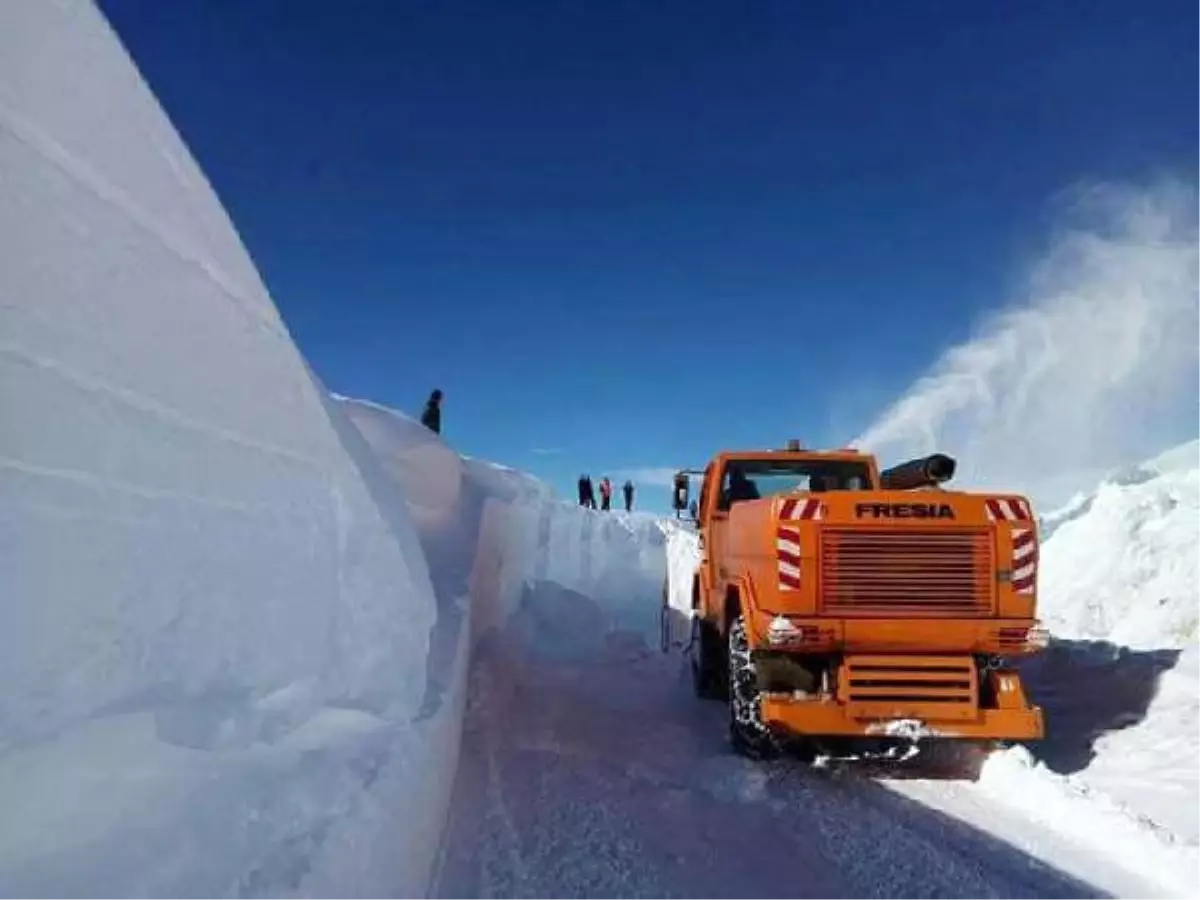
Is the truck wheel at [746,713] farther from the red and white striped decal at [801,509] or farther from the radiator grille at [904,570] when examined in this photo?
the red and white striped decal at [801,509]

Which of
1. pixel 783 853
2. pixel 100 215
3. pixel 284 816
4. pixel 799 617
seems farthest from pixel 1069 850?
pixel 100 215

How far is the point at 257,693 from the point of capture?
3197mm

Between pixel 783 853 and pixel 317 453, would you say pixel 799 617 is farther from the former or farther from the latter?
pixel 317 453

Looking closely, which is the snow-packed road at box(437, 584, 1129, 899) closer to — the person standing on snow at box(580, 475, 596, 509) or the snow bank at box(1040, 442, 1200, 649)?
the snow bank at box(1040, 442, 1200, 649)

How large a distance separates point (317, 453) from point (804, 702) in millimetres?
3458

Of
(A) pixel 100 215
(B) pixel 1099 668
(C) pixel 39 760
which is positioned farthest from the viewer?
(B) pixel 1099 668

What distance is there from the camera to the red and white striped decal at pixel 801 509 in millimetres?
6086

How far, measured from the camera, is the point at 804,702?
19.7ft

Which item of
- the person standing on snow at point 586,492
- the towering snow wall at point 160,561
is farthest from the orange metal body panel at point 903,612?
the person standing on snow at point 586,492

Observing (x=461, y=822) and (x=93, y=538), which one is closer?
(x=93, y=538)

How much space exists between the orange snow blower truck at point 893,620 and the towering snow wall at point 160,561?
8.30ft

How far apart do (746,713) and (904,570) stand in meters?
1.41

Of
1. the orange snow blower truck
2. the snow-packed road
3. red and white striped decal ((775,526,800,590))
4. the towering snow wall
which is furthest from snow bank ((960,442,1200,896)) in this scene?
the towering snow wall

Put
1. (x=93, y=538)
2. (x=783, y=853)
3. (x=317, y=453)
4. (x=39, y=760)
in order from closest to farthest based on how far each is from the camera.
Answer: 1. (x=39, y=760)
2. (x=93, y=538)
3. (x=317, y=453)
4. (x=783, y=853)
